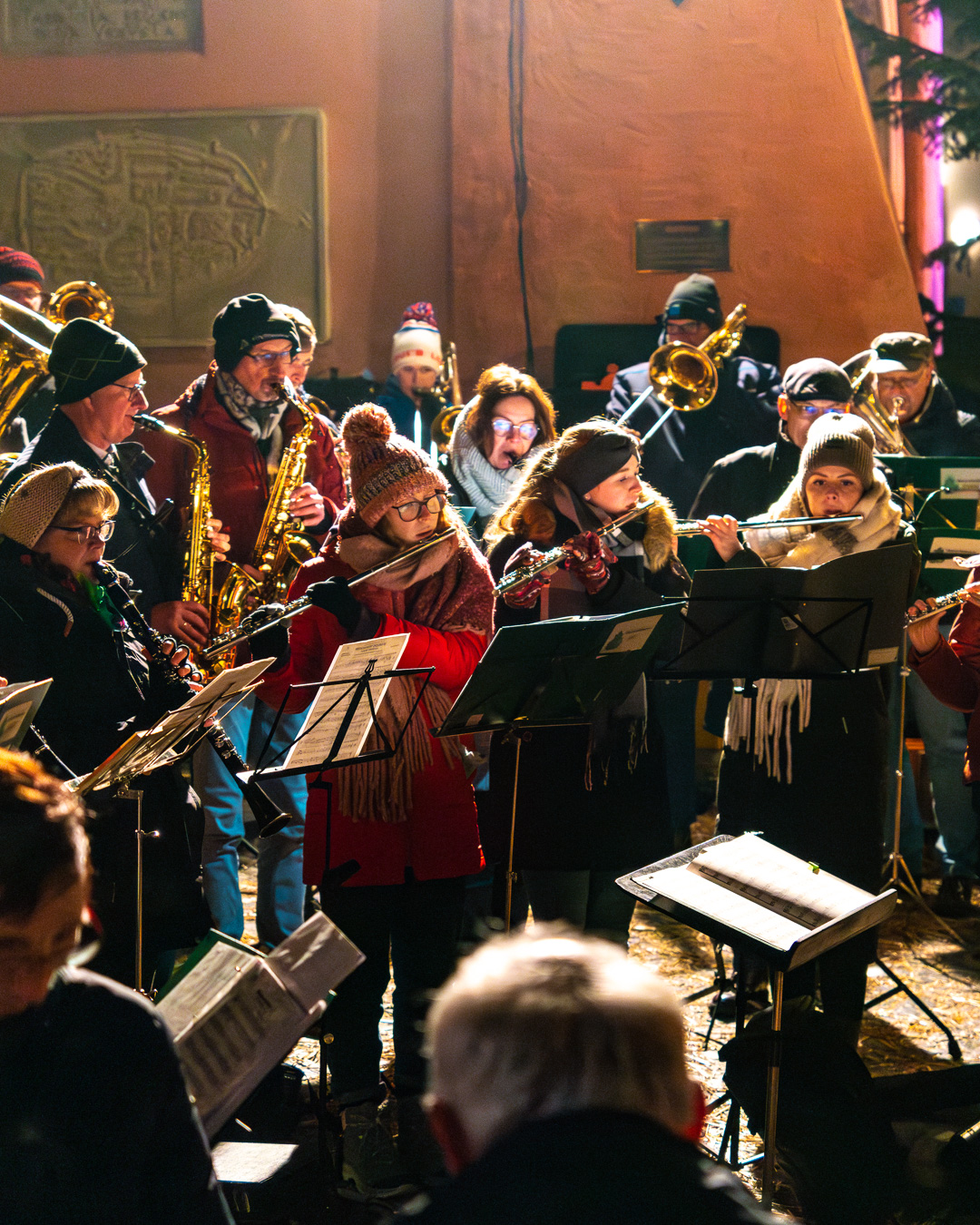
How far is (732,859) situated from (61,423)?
2.46 meters

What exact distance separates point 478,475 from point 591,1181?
12.4 feet

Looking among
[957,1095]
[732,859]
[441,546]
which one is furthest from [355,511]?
[957,1095]

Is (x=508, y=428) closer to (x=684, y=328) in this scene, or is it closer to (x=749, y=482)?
(x=749, y=482)

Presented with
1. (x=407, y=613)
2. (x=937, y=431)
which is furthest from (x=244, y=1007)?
(x=937, y=431)

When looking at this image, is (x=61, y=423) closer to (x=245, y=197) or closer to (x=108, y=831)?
(x=108, y=831)

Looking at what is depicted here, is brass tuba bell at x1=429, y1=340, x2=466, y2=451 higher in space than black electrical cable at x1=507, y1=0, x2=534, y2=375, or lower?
lower

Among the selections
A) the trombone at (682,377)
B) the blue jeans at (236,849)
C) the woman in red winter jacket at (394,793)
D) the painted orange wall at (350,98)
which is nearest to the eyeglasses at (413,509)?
the woman in red winter jacket at (394,793)

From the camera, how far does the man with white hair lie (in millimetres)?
1060

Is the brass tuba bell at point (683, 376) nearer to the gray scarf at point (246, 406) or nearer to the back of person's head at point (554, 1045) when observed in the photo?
the gray scarf at point (246, 406)

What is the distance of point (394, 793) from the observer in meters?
3.01

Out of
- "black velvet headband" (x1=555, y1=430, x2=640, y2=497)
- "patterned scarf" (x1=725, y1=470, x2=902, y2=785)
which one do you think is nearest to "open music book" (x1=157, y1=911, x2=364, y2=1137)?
"black velvet headband" (x1=555, y1=430, x2=640, y2=497)

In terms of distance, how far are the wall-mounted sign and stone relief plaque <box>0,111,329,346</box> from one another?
2.08 meters

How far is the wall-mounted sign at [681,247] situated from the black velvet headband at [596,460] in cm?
500

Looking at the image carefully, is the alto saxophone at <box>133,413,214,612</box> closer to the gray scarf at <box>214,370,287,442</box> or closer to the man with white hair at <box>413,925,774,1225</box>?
the gray scarf at <box>214,370,287,442</box>
